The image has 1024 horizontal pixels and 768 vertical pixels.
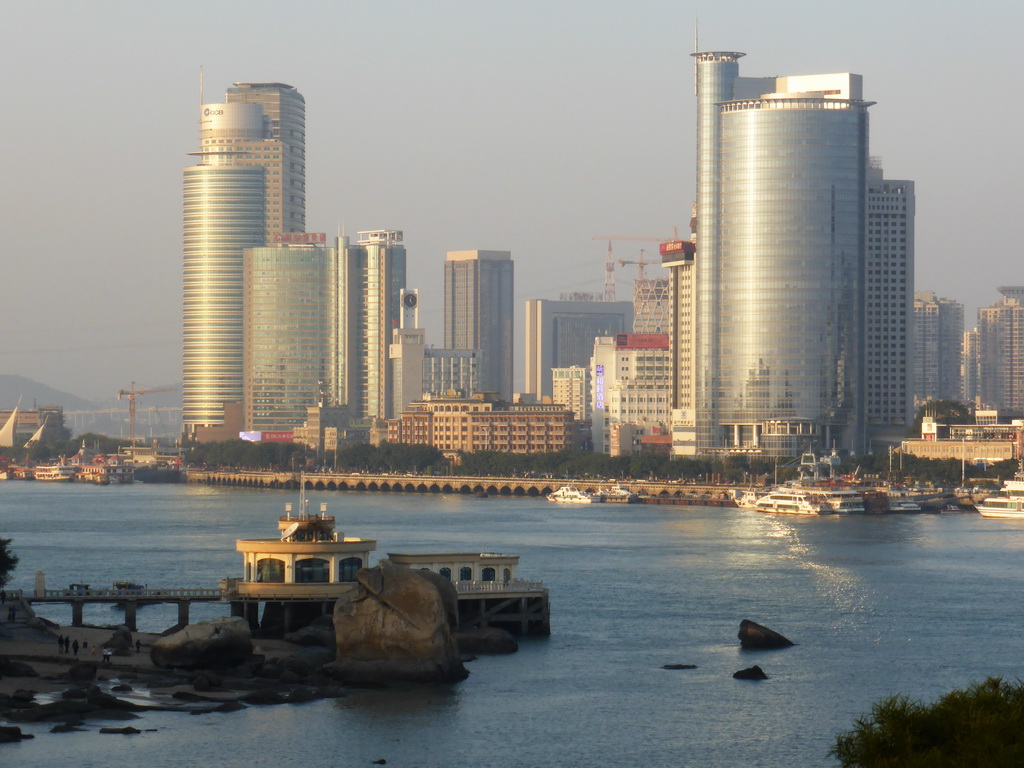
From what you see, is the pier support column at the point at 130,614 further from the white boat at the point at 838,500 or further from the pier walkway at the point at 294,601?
the white boat at the point at 838,500

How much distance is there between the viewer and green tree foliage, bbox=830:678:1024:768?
88.3ft

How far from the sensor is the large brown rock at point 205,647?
185 ft

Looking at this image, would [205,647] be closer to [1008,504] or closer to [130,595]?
[130,595]

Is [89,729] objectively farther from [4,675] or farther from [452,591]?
[452,591]

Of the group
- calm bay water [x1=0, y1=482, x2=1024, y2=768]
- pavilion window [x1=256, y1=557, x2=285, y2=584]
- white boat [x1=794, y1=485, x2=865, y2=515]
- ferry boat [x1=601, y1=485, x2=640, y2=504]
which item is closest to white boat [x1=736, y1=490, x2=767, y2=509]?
white boat [x1=794, y1=485, x2=865, y2=515]

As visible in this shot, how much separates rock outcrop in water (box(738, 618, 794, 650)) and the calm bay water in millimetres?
920

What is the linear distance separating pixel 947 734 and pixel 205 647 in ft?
107

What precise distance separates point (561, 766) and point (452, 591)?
495 inches

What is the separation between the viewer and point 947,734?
27953mm

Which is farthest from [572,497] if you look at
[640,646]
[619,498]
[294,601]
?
[294,601]

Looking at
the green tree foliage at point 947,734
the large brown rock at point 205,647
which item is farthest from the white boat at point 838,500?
the green tree foliage at point 947,734

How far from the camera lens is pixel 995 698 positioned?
1101 inches

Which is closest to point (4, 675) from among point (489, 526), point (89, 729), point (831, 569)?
point (89, 729)

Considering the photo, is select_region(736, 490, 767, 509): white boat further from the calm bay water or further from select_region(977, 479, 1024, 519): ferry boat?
the calm bay water
